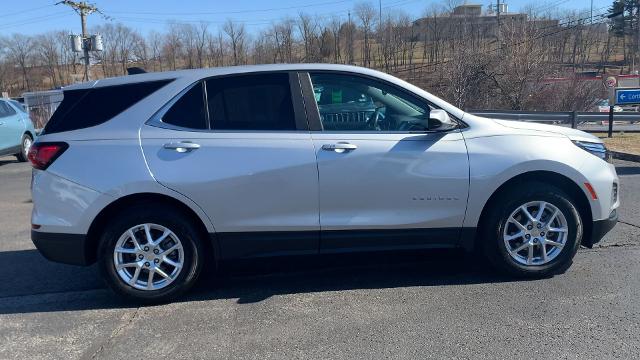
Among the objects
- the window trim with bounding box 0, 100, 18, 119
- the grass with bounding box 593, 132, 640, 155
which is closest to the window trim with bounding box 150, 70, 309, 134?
the grass with bounding box 593, 132, 640, 155

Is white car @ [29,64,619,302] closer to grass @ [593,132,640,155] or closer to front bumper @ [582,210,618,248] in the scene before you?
front bumper @ [582,210,618,248]

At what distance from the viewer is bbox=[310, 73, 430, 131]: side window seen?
4324 millimetres

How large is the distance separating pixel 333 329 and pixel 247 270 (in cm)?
147

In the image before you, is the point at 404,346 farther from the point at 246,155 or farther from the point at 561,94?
the point at 561,94

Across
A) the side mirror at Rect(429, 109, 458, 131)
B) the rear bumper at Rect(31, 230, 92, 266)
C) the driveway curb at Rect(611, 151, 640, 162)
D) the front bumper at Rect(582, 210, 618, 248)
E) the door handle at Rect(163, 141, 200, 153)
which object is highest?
the side mirror at Rect(429, 109, 458, 131)

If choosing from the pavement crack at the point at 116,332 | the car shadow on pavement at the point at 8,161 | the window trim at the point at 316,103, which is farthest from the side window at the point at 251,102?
the car shadow on pavement at the point at 8,161

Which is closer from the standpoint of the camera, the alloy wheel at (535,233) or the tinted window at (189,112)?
the tinted window at (189,112)

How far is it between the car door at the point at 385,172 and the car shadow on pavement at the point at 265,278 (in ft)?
1.40

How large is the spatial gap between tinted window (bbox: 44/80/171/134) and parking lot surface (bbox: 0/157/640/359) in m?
1.40

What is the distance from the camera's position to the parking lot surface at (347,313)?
11.3 ft

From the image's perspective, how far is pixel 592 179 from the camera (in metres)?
4.39

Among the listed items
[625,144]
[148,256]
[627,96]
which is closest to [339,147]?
[148,256]

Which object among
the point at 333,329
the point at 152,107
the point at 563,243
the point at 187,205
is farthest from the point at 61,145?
the point at 563,243

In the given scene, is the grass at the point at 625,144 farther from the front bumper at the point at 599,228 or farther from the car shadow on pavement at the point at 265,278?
the car shadow on pavement at the point at 265,278
